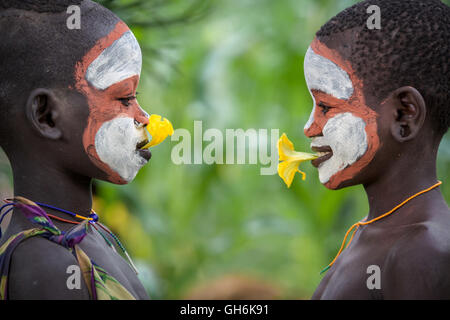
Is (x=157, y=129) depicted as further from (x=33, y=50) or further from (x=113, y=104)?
(x=33, y=50)

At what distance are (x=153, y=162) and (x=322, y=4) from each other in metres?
1.84

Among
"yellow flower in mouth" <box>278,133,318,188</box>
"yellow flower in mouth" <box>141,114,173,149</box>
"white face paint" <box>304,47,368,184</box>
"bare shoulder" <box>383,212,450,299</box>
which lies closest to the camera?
"bare shoulder" <box>383,212,450,299</box>

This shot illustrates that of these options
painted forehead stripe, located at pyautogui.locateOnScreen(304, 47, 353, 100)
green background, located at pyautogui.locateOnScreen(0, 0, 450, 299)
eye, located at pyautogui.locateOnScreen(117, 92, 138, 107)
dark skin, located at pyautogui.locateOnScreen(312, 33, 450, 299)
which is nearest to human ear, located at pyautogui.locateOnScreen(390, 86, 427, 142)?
dark skin, located at pyautogui.locateOnScreen(312, 33, 450, 299)

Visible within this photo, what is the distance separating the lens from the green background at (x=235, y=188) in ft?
14.3

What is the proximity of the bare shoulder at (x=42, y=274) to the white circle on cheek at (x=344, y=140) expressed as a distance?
2.78 ft

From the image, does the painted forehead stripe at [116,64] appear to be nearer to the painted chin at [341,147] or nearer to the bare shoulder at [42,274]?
the bare shoulder at [42,274]

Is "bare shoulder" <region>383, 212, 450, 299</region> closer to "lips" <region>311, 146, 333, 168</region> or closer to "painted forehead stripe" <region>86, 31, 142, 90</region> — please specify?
"lips" <region>311, 146, 333, 168</region>

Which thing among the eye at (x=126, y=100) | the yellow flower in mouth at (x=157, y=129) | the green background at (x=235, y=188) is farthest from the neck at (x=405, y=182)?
the green background at (x=235, y=188)

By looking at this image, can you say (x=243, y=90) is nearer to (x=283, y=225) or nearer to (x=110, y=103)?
(x=283, y=225)

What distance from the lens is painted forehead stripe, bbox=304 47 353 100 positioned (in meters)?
1.84

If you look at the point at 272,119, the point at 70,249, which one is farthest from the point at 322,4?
the point at 70,249

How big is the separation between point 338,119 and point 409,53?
0.28m

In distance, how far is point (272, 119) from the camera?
5395mm

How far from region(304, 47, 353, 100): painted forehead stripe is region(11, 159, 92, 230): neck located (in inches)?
32.0
